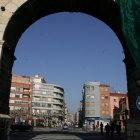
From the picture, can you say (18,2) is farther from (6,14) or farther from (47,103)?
(47,103)

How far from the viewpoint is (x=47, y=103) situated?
120875 millimetres

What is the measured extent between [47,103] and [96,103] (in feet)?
84.2

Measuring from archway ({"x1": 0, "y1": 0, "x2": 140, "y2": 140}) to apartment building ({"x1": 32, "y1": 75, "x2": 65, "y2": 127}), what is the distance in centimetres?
9679

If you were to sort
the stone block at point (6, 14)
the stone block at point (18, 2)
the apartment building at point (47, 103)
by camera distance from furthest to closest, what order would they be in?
the apartment building at point (47, 103), the stone block at point (18, 2), the stone block at point (6, 14)

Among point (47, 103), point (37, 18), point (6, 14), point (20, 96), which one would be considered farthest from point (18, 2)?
point (47, 103)

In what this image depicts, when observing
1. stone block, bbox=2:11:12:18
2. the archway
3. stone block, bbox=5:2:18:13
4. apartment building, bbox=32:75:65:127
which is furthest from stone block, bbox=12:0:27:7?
apartment building, bbox=32:75:65:127

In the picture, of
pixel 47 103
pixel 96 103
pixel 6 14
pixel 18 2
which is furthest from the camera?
pixel 47 103

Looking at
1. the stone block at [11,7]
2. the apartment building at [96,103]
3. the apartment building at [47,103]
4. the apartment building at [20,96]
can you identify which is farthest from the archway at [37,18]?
the apartment building at [47,103]

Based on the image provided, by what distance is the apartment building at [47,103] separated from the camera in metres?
115

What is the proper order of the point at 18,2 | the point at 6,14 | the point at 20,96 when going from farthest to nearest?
1. the point at 20,96
2. the point at 18,2
3. the point at 6,14

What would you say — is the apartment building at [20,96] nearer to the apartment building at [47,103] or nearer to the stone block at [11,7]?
the apartment building at [47,103]

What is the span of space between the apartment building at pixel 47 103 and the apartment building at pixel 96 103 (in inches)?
705

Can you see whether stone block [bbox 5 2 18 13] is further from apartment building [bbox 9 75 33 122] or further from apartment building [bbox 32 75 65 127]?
apartment building [bbox 32 75 65 127]

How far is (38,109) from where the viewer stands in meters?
118
